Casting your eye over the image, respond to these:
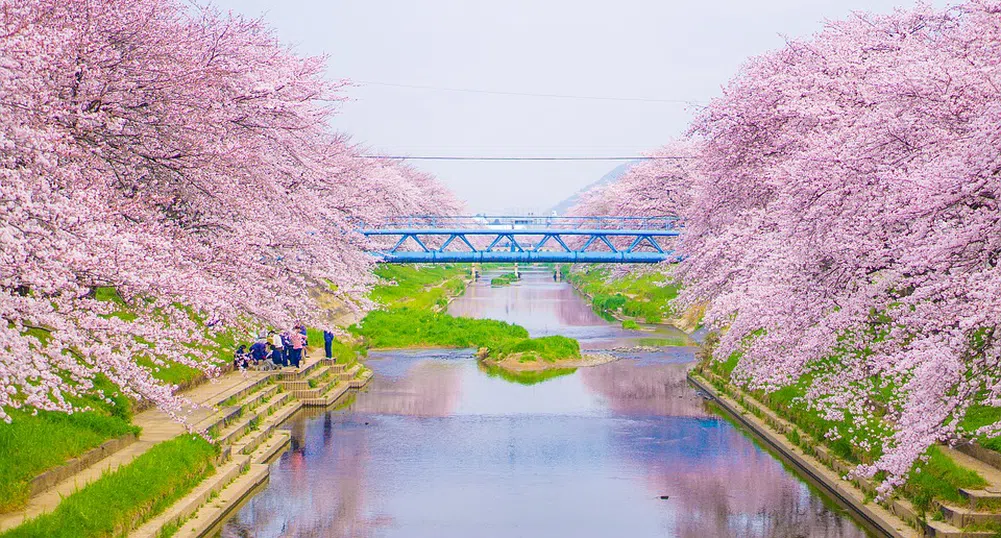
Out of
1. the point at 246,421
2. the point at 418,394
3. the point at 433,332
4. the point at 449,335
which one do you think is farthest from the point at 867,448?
the point at 433,332

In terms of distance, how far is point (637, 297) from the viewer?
72375mm

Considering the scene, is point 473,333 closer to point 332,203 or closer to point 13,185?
point 332,203

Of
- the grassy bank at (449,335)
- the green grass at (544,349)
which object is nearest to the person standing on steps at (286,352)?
the grassy bank at (449,335)

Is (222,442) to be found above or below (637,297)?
below

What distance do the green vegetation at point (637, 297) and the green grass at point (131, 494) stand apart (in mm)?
38342

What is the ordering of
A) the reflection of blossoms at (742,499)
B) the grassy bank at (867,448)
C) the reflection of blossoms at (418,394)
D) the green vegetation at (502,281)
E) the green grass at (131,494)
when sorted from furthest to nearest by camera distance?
the green vegetation at (502,281) < the reflection of blossoms at (418,394) < the reflection of blossoms at (742,499) < the grassy bank at (867,448) < the green grass at (131,494)

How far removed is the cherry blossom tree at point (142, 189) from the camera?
1238cm

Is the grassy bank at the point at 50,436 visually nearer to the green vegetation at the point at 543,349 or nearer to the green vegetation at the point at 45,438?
the green vegetation at the point at 45,438

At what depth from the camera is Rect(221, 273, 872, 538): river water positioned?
18828 mm

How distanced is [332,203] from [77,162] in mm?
17873

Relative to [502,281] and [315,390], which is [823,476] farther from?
[502,281]

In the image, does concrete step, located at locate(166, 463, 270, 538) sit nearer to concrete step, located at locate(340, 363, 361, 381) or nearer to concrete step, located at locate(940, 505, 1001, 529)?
concrete step, located at locate(940, 505, 1001, 529)

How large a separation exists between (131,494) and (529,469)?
9.91 meters

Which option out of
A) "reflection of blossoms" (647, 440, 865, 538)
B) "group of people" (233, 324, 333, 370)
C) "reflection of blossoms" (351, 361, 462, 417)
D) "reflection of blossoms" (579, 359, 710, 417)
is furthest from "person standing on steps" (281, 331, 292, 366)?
"reflection of blossoms" (647, 440, 865, 538)
